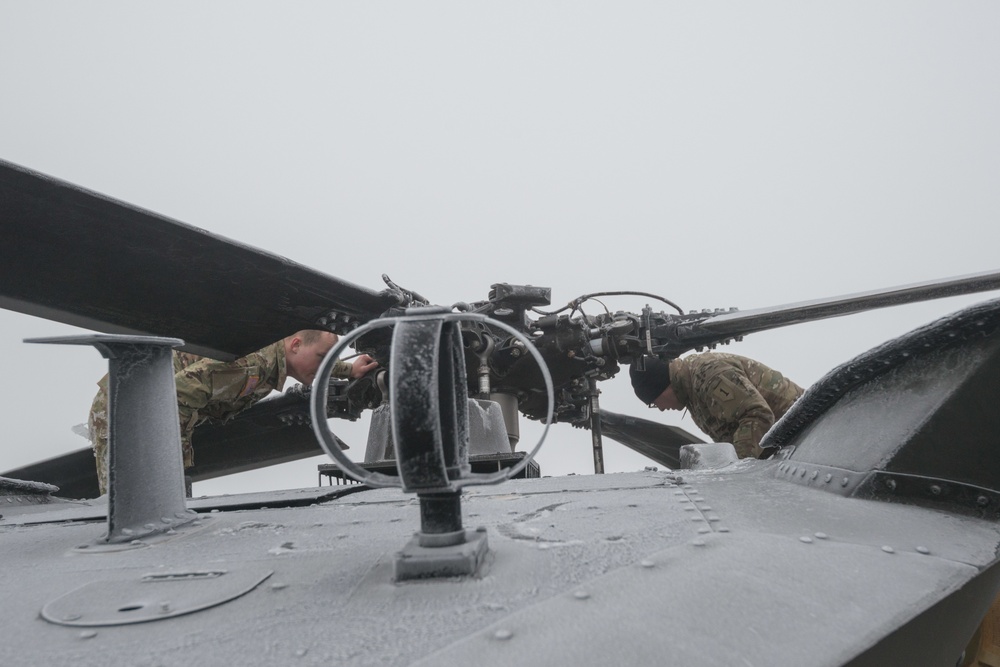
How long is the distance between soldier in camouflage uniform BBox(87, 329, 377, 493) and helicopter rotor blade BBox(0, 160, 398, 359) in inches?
60.2

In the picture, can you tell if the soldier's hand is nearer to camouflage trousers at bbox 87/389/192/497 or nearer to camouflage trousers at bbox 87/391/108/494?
camouflage trousers at bbox 87/389/192/497

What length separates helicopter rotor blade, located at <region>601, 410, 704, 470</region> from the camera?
545 cm

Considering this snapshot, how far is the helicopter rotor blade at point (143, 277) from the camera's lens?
2178 millimetres

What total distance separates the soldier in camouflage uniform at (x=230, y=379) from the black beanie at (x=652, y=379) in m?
2.69

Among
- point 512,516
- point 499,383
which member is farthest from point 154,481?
point 499,383

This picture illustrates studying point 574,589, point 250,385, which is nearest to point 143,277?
point 574,589

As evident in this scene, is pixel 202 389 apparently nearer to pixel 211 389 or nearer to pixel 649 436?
pixel 211 389

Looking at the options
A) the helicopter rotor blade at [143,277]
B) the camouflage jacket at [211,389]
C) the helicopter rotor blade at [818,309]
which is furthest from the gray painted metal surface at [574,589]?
the camouflage jacket at [211,389]

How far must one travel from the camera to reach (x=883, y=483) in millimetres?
1323

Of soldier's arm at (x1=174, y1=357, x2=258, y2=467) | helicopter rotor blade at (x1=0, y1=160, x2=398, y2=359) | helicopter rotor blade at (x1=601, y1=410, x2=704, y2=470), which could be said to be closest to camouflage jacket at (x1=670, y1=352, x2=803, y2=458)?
helicopter rotor blade at (x1=601, y1=410, x2=704, y2=470)

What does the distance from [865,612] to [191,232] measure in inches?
83.5

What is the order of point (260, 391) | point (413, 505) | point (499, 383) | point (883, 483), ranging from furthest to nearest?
point (260, 391) < point (499, 383) < point (413, 505) < point (883, 483)

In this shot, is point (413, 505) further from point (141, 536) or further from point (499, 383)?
point (499, 383)

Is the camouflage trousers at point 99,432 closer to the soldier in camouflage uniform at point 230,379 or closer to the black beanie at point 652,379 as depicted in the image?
the soldier in camouflage uniform at point 230,379
